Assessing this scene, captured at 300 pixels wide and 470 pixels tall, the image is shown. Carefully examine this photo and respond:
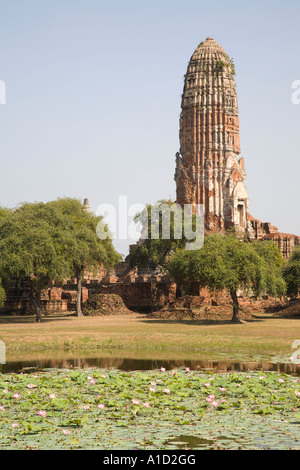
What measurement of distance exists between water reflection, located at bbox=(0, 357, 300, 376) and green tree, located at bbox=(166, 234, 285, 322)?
45.4 feet

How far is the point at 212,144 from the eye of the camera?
76375 mm

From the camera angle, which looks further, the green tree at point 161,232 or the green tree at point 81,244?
the green tree at point 161,232

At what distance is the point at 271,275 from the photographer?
3891 centimetres

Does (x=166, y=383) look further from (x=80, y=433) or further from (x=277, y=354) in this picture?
(x=277, y=354)

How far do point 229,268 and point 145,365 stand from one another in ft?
52.8

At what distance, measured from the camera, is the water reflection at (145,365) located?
814 inches

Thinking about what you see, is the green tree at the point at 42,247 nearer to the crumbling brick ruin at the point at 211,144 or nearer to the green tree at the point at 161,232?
the green tree at the point at 161,232

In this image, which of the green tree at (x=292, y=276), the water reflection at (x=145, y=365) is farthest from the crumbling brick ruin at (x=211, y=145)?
the water reflection at (x=145, y=365)

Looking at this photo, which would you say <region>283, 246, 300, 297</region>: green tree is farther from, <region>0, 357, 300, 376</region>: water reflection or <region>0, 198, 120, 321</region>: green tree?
<region>0, 357, 300, 376</region>: water reflection

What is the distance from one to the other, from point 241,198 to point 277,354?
54699mm

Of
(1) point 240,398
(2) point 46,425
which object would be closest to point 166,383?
(1) point 240,398

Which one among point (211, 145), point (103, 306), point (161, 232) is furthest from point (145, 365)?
point (211, 145)

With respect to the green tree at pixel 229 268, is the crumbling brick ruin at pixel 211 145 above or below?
above

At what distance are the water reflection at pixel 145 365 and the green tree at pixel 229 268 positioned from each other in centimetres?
1385
